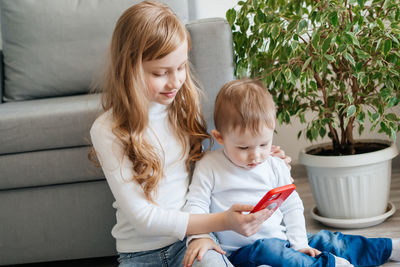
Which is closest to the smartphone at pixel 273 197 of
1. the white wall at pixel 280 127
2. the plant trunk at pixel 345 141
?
the plant trunk at pixel 345 141

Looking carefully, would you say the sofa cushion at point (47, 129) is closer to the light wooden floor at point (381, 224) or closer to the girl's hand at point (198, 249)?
the girl's hand at point (198, 249)

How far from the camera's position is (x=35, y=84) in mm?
1951

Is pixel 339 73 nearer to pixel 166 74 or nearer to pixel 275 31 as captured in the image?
pixel 275 31

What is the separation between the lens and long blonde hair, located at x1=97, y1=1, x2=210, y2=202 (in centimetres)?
112

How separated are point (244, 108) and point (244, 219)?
25cm

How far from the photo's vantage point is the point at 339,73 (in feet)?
5.45

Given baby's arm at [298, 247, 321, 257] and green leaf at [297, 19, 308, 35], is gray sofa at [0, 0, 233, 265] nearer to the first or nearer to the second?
green leaf at [297, 19, 308, 35]

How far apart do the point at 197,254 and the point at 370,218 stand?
2.50ft

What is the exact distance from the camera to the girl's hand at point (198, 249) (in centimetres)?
110

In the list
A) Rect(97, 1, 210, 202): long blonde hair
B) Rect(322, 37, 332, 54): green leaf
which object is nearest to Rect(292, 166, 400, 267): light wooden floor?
Rect(322, 37, 332, 54): green leaf

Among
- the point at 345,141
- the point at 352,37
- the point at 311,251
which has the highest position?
the point at 352,37

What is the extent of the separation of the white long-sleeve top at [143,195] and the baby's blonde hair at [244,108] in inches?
6.2

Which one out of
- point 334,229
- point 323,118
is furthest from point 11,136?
point 334,229

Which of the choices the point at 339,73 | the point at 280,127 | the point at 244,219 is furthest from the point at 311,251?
the point at 280,127
